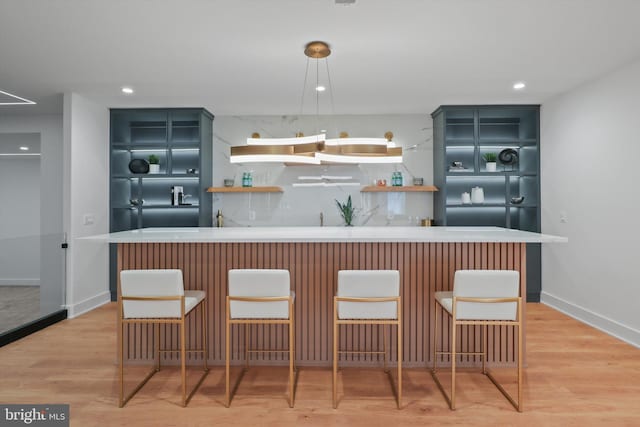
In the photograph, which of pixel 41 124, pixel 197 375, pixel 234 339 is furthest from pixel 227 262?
pixel 41 124

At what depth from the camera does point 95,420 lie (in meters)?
2.17

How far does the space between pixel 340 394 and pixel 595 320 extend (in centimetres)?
310

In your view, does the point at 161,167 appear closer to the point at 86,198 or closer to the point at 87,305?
the point at 86,198

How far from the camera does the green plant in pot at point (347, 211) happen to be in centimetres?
514

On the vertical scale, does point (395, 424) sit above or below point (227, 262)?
below

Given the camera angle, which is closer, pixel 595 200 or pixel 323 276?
pixel 323 276

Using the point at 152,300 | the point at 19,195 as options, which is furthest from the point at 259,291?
the point at 19,195

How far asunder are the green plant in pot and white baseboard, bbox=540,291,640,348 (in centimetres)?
272

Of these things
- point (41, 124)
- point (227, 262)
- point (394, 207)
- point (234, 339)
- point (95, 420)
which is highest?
point (41, 124)

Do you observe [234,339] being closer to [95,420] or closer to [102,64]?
[95,420]

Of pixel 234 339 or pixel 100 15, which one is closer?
pixel 100 15

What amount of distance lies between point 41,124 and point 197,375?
4.67 metres

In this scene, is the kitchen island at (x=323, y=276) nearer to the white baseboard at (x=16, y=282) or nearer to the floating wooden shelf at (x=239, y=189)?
the white baseboard at (x=16, y=282)

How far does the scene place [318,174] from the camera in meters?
5.29
